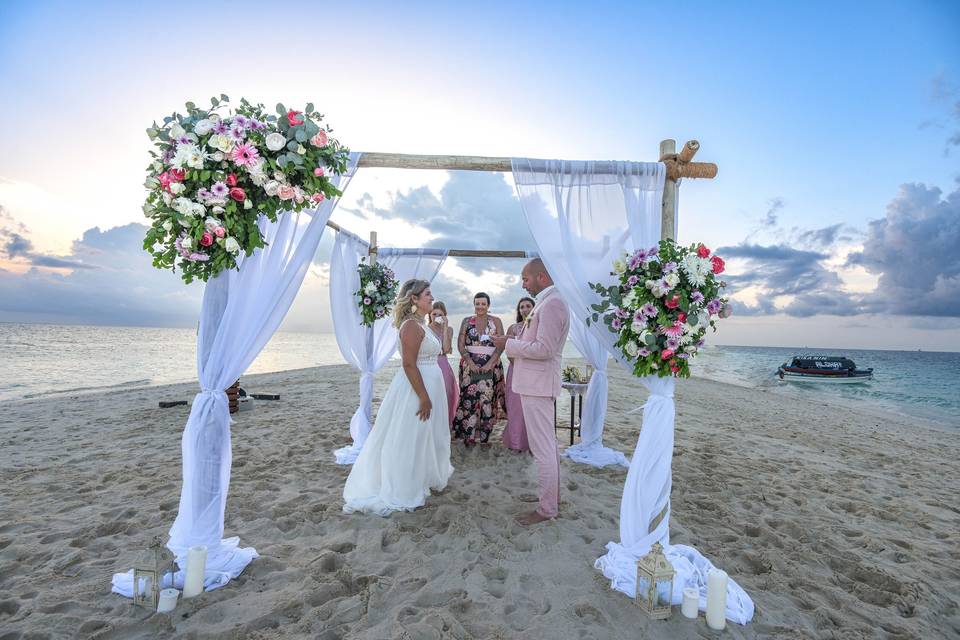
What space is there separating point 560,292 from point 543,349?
471 millimetres

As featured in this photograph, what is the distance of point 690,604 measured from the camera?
251 centimetres

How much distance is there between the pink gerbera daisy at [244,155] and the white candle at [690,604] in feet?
11.6

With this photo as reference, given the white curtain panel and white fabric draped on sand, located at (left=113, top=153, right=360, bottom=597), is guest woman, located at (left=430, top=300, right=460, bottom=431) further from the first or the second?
white fabric draped on sand, located at (left=113, top=153, right=360, bottom=597)

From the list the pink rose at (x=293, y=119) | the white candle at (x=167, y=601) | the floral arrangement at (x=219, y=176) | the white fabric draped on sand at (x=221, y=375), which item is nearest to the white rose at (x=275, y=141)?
the floral arrangement at (x=219, y=176)

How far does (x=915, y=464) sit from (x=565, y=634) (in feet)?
24.2

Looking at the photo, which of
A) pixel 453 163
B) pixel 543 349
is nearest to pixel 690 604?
pixel 543 349

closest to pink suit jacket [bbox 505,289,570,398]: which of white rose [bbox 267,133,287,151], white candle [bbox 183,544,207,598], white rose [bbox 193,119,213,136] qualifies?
white rose [bbox 267,133,287,151]

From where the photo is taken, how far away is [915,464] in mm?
6531

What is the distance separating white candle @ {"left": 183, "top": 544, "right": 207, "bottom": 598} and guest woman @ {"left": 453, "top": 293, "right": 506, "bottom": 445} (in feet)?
12.0

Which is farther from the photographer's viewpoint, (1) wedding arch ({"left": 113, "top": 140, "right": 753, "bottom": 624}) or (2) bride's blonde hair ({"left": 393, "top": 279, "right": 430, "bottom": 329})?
(2) bride's blonde hair ({"left": 393, "top": 279, "right": 430, "bottom": 329})

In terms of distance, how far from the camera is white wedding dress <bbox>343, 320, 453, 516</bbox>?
3.86m

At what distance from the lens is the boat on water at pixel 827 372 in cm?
2123

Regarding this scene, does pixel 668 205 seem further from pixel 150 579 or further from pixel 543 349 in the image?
pixel 150 579

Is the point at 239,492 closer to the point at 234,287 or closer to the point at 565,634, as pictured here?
the point at 234,287
